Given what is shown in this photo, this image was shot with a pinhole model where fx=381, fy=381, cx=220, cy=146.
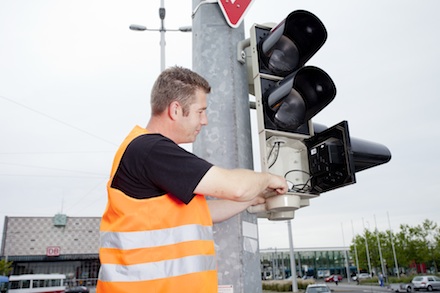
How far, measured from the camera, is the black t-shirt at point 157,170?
173 centimetres

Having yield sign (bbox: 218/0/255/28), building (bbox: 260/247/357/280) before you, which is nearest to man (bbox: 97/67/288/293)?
yield sign (bbox: 218/0/255/28)

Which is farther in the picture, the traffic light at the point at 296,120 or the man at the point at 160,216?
the traffic light at the point at 296,120

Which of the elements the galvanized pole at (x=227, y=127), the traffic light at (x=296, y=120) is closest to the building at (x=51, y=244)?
the galvanized pole at (x=227, y=127)

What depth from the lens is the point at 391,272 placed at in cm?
6669

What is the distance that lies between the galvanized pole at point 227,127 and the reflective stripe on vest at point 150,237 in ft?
2.09

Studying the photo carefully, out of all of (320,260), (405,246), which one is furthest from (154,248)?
(320,260)

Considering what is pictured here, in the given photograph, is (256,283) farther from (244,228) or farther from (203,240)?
(203,240)

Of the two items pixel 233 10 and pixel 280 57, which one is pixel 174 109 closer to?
pixel 280 57

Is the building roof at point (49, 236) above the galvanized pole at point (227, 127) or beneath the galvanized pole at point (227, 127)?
above

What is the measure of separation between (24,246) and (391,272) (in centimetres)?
5998

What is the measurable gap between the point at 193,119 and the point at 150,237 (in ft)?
2.24

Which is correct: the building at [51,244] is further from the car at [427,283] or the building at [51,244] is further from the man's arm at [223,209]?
the man's arm at [223,209]

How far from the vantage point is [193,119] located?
2.05 meters

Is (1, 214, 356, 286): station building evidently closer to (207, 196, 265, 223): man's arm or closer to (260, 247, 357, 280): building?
(260, 247, 357, 280): building
